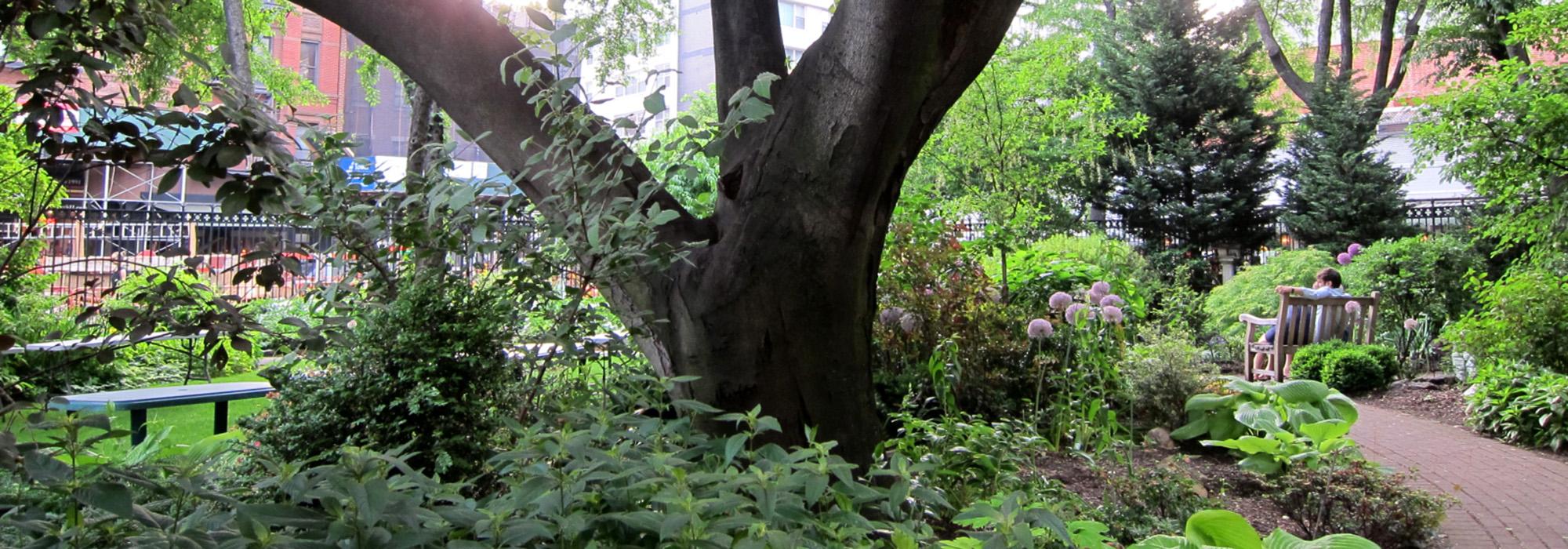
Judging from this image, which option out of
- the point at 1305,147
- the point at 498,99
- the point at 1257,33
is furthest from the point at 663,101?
the point at 1257,33

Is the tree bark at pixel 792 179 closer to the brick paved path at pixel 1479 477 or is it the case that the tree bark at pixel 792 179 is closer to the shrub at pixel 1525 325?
the brick paved path at pixel 1479 477

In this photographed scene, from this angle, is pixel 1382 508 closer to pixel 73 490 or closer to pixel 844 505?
pixel 844 505

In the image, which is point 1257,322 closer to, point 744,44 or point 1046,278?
point 1046,278

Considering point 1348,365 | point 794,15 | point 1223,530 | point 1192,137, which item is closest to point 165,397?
point 1223,530

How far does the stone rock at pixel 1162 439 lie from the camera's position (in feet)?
19.7

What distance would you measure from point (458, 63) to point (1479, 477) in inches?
246

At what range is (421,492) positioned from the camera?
1.86m

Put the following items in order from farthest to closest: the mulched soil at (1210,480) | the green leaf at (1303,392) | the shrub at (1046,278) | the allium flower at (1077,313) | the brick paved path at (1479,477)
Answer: the shrub at (1046,278), the allium flower at (1077,313), the green leaf at (1303,392), the brick paved path at (1479,477), the mulched soil at (1210,480)

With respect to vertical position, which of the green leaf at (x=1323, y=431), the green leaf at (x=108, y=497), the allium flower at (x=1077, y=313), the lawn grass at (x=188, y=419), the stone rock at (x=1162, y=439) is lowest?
the lawn grass at (x=188, y=419)

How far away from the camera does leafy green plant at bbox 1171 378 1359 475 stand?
172 inches

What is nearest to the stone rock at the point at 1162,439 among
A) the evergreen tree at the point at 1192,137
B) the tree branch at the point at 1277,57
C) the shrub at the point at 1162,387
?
the shrub at the point at 1162,387

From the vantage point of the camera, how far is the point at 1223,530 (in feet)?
9.29

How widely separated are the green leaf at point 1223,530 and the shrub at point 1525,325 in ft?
23.2

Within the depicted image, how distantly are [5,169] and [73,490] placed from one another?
8.65 metres
